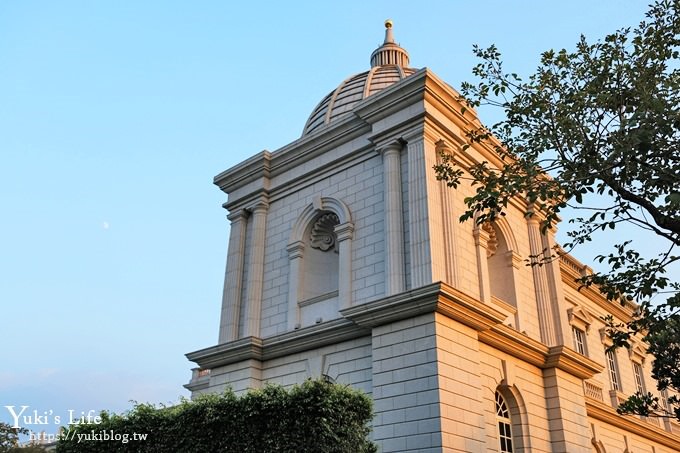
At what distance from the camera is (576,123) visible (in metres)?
10.5

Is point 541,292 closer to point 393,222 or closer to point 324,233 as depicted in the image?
point 393,222

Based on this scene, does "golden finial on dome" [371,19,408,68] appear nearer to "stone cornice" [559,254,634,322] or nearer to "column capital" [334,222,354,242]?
"stone cornice" [559,254,634,322]

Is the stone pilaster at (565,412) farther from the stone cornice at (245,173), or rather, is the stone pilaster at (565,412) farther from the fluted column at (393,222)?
the stone cornice at (245,173)

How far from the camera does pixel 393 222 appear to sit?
1616cm

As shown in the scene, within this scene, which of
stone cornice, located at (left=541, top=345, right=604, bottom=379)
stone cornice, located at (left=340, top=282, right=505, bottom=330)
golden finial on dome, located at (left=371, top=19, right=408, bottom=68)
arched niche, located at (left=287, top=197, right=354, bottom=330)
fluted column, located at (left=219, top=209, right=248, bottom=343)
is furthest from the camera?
golden finial on dome, located at (left=371, top=19, right=408, bottom=68)

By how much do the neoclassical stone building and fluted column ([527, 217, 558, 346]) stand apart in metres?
0.04

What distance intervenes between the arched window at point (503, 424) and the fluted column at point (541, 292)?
2.61 m

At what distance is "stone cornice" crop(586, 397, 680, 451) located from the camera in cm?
2162

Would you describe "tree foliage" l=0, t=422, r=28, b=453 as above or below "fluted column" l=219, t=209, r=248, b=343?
below

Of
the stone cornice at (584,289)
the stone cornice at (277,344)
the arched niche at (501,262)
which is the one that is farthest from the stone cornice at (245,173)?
the stone cornice at (584,289)

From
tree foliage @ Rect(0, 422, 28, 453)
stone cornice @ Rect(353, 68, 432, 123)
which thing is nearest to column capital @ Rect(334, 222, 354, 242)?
stone cornice @ Rect(353, 68, 432, 123)

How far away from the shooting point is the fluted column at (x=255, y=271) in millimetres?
18734

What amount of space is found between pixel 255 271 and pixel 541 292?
7.94 m

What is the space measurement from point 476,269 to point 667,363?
5.25 metres
